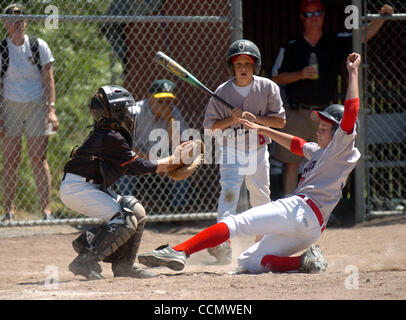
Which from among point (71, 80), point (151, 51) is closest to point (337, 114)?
point (151, 51)

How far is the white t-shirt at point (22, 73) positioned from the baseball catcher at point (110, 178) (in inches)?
75.3

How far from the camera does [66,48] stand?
9.00 m

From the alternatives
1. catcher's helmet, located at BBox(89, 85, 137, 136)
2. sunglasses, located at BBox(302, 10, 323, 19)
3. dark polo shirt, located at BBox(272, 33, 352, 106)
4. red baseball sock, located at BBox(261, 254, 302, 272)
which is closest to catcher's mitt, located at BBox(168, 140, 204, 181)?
catcher's helmet, located at BBox(89, 85, 137, 136)

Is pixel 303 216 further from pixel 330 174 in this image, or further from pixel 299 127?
pixel 299 127

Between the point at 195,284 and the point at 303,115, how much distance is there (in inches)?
119

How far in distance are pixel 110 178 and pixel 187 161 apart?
1.70 ft

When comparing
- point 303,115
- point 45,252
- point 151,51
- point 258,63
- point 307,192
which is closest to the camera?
point 307,192

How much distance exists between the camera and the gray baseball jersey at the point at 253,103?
479cm

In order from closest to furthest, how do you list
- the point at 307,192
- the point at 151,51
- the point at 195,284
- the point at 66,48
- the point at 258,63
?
the point at 195,284, the point at 307,192, the point at 258,63, the point at 151,51, the point at 66,48

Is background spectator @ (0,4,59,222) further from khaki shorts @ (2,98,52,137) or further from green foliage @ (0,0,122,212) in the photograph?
green foliage @ (0,0,122,212)

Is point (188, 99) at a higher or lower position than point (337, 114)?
lower

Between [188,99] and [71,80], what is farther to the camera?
[71,80]

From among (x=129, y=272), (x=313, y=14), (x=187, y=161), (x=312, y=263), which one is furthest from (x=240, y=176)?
(x=313, y=14)

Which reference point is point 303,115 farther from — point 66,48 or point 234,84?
point 66,48
